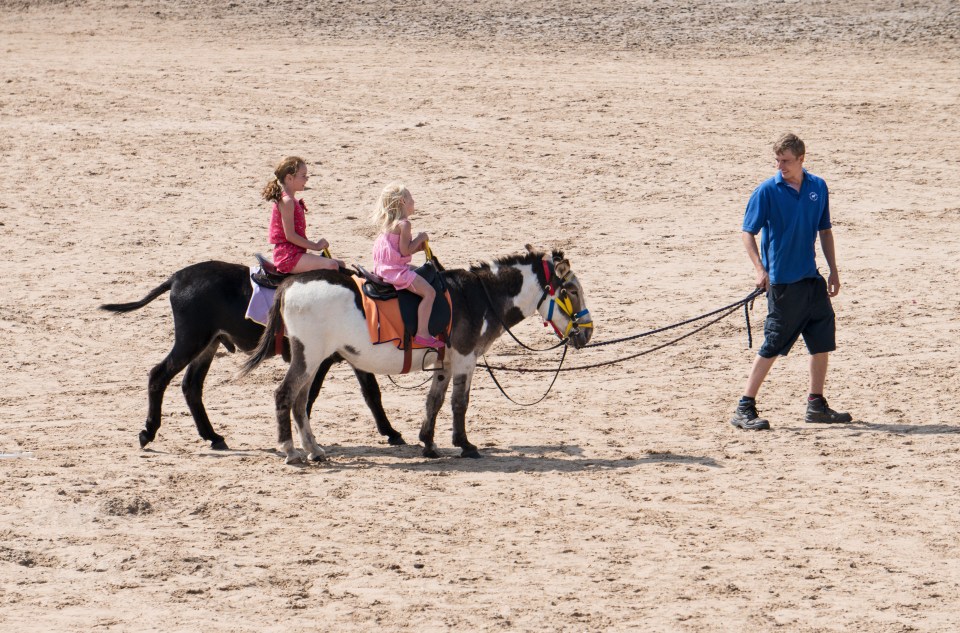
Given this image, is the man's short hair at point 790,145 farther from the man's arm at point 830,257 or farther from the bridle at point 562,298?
the bridle at point 562,298

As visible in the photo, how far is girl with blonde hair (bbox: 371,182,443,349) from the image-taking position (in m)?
9.38

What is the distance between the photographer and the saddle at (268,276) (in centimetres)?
984

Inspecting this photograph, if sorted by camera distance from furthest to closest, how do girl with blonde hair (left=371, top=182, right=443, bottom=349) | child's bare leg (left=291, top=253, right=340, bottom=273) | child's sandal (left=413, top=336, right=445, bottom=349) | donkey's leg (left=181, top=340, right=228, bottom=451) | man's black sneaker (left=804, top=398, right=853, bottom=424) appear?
man's black sneaker (left=804, top=398, right=853, bottom=424)
donkey's leg (left=181, top=340, right=228, bottom=451)
child's bare leg (left=291, top=253, right=340, bottom=273)
child's sandal (left=413, top=336, right=445, bottom=349)
girl with blonde hair (left=371, top=182, right=443, bottom=349)

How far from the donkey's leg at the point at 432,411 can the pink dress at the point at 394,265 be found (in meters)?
0.86

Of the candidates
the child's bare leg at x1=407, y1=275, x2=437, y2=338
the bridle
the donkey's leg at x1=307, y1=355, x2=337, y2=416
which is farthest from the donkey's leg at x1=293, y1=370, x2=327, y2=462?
the bridle

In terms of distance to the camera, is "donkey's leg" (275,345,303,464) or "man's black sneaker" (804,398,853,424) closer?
"donkey's leg" (275,345,303,464)

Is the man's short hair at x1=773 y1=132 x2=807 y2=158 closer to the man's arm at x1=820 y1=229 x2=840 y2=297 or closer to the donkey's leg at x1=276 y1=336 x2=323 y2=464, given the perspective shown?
the man's arm at x1=820 y1=229 x2=840 y2=297

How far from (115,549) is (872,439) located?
18.1ft

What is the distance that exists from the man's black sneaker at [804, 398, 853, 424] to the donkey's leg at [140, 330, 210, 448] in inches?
185

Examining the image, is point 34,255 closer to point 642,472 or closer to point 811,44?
point 642,472

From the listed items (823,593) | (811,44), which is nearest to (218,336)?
(823,593)

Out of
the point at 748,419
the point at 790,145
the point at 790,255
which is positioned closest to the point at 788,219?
the point at 790,255

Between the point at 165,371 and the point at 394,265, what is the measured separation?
1.97m

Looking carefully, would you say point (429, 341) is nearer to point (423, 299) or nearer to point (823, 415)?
point (423, 299)
